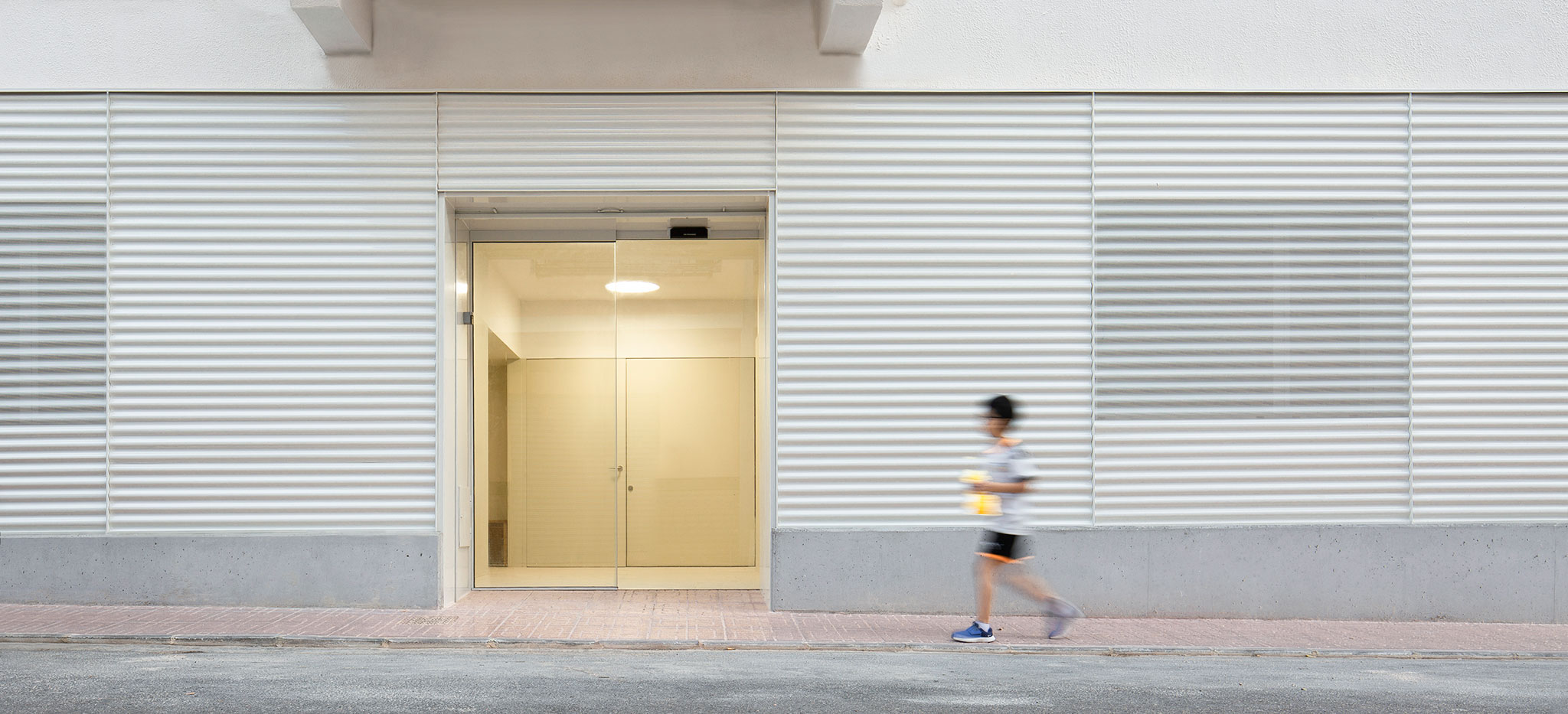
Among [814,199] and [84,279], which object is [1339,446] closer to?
[814,199]

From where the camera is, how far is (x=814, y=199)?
407 inches

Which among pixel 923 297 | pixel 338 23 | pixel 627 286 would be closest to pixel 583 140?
pixel 627 286

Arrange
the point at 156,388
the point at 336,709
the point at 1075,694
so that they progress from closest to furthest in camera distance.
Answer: the point at 336,709, the point at 1075,694, the point at 156,388

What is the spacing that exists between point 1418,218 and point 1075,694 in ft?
20.3

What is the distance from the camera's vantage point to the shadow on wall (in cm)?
1027

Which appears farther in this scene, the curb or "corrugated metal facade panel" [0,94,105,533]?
"corrugated metal facade panel" [0,94,105,533]

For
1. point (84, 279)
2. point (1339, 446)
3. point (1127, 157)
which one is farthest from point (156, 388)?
point (1339, 446)

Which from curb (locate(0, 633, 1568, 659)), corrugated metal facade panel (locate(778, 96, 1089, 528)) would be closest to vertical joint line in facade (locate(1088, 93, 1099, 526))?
corrugated metal facade panel (locate(778, 96, 1089, 528))

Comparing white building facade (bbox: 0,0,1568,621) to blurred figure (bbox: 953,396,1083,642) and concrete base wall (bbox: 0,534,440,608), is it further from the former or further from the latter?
blurred figure (bbox: 953,396,1083,642)

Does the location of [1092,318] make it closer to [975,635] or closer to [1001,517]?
[1001,517]

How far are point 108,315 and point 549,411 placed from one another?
379 cm

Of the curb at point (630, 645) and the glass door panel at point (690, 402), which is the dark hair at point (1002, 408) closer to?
the curb at point (630, 645)

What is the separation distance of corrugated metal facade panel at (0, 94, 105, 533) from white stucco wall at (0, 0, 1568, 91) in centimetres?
36

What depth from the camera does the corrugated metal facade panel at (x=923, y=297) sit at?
10.3 meters
